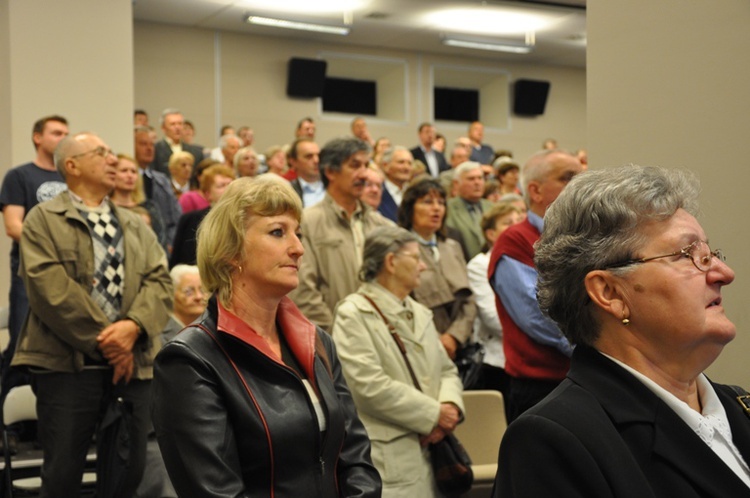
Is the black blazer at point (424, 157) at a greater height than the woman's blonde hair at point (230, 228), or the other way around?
the black blazer at point (424, 157)

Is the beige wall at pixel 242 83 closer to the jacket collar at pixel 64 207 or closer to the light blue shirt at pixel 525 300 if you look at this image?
the jacket collar at pixel 64 207

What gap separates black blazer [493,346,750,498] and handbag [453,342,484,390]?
3356 mm

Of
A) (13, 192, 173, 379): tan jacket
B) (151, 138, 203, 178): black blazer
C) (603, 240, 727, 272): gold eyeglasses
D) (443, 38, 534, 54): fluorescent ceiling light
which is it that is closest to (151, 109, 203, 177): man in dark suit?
(151, 138, 203, 178): black blazer

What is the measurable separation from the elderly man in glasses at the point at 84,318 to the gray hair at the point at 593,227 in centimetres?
266

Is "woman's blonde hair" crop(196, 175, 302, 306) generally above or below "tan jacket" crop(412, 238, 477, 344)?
above

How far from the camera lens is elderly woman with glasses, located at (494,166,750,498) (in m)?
1.44

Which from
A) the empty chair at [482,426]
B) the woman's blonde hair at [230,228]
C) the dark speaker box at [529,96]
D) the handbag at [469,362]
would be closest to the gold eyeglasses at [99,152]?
the woman's blonde hair at [230,228]

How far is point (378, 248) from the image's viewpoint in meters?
3.98

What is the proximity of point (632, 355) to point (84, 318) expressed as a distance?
2.81m

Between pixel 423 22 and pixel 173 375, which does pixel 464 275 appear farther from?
pixel 423 22

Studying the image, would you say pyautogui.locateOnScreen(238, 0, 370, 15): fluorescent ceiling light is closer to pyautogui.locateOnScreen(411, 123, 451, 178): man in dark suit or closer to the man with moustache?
pyautogui.locateOnScreen(411, 123, 451, 178): man in dark suit

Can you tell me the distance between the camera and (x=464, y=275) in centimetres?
524

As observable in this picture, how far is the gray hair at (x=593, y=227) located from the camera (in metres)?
1.61

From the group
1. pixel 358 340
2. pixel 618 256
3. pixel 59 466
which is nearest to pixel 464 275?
pixel 358 340
